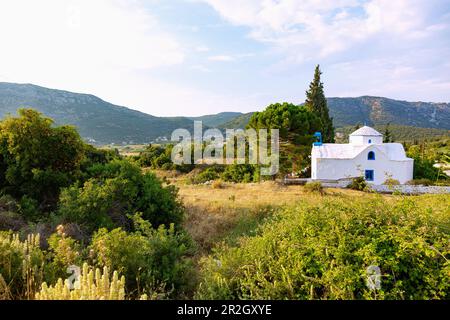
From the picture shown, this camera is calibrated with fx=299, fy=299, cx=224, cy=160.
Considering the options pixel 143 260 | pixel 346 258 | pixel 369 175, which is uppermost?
pixel 346 258

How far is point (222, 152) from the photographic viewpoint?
37594 millimetres

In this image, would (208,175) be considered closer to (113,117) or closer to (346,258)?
(346,258)

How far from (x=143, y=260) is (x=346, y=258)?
2.84m

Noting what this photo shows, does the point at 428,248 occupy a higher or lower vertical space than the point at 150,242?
higher

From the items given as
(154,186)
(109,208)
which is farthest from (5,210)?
(154,186)

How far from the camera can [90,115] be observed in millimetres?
78375

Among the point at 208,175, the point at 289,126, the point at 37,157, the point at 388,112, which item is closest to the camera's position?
→ the point at 37,157

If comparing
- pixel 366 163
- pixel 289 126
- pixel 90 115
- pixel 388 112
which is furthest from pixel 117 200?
pixel 388 112

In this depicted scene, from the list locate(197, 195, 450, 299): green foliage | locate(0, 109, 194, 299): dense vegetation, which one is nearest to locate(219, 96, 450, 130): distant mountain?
locate(0, 109, 194, 299): dense vegetation

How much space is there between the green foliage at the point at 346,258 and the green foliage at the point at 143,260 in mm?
638

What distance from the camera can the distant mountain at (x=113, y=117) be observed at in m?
69.2

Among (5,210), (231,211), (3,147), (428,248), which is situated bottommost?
(231,211)
